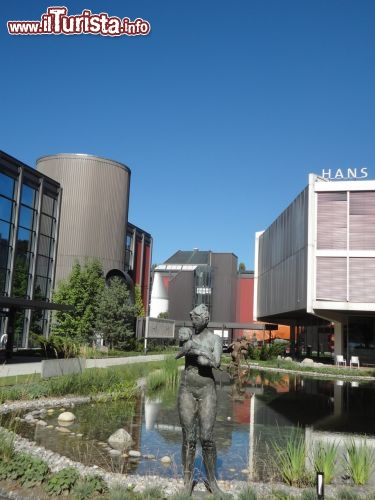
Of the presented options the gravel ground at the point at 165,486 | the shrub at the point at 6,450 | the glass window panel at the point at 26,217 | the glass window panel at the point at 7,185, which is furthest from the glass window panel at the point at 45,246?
the shrub at the point at 6,450

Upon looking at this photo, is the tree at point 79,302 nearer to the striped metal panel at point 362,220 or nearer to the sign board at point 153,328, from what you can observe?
the sign board at point 153,328

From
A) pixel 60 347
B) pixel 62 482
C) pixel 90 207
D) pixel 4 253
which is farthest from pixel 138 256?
pixel 62 482

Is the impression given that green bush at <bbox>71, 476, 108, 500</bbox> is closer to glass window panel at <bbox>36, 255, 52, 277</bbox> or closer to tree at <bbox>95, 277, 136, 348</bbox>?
tree at <bbox>95, 277, 136, 348</bbox>

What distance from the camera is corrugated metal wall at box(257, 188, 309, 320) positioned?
41.9 metres

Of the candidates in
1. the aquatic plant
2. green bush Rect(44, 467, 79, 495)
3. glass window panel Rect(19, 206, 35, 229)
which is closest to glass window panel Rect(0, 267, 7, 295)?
glass window panel Rect(19, 206, 35, 229)

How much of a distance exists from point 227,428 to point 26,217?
34.2 metres

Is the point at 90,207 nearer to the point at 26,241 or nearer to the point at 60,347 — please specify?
the point at 26,241

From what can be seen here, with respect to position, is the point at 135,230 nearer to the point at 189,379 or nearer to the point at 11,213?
the point at 11,213

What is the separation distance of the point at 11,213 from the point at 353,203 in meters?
26.5

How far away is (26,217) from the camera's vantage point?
42406mm

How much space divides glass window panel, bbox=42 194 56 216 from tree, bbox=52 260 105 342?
8.00 meters

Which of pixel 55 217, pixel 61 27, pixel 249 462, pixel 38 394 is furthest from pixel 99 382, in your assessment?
pixel 55 217

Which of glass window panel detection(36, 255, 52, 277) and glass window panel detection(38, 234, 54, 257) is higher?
glass window panel detection(38, 234, 54, 257)

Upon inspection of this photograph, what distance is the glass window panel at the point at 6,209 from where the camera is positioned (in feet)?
Result: 127
